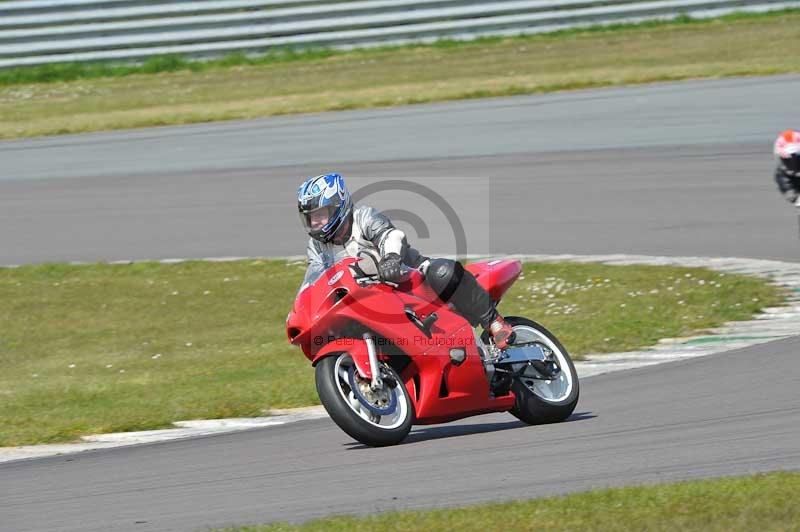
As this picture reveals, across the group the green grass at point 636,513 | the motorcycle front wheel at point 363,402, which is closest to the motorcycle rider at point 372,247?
the motorcycle front wheel at point 363,402

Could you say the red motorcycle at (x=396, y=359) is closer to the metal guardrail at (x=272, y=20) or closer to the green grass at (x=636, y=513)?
the green grass at (x=636, y=513)

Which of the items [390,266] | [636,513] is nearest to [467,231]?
[390,266]

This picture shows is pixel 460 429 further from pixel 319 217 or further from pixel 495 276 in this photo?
pixel 319 217

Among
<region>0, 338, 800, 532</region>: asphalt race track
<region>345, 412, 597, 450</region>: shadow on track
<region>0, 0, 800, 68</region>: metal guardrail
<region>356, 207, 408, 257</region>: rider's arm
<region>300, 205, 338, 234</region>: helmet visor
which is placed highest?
<region>0, 0, 800, 68</region>: metal guardrail

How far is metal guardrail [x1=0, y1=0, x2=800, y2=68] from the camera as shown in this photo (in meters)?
27.4

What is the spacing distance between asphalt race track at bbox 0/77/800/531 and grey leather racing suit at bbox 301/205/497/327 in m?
0.71

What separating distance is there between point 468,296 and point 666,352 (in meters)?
2.80

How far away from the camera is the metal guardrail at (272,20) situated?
27406mm

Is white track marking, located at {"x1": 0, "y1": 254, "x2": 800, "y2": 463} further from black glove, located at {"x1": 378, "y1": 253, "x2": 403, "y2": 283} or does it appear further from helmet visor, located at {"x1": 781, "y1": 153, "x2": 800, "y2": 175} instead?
black glove, located at {"x1": 378, "y1": 253, "x2": 403, "y2": 283}

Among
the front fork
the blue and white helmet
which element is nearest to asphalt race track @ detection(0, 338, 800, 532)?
the front fork

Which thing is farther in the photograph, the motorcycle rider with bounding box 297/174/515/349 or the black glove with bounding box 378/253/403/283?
the motorcycle rider with bounding box 297/174/515/349

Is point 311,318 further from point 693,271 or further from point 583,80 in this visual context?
point 583,80

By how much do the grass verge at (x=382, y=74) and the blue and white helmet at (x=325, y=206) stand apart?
53.7 feet

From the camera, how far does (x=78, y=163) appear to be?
70.8 feet
